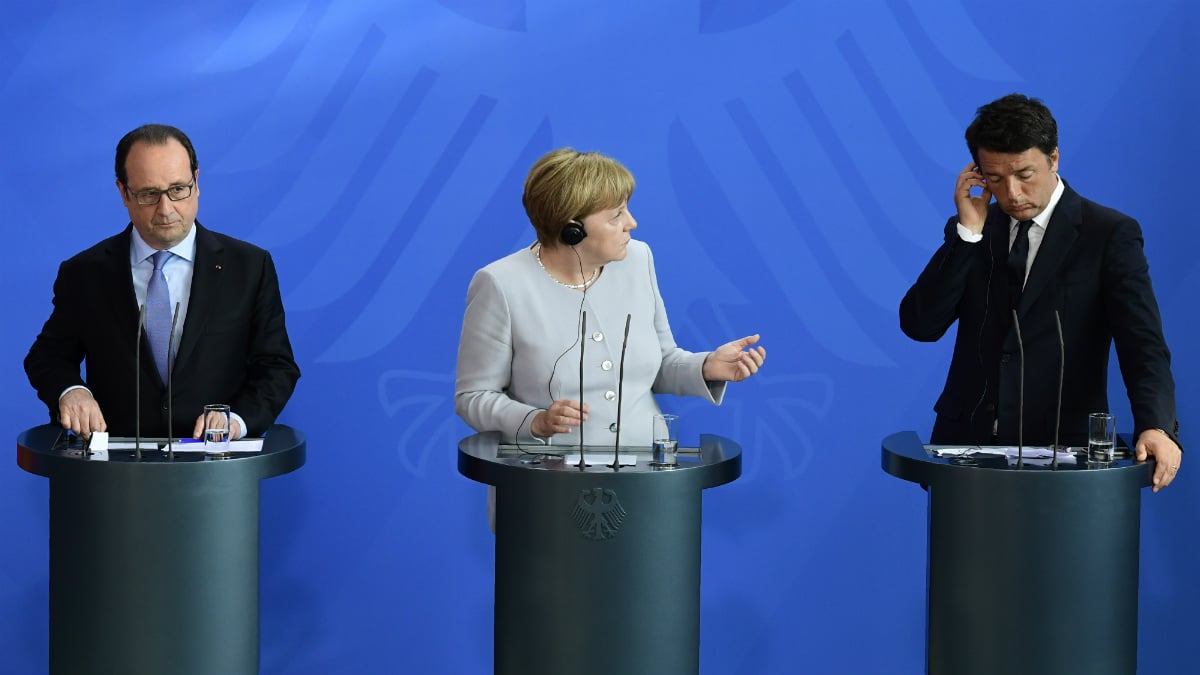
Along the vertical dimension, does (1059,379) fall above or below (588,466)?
above

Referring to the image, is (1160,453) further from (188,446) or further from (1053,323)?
(188,446)

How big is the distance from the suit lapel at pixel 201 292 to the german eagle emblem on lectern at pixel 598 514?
1.21 metres

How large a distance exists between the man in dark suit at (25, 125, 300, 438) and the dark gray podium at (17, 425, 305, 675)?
1.00ft

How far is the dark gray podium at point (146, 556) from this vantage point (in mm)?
3318

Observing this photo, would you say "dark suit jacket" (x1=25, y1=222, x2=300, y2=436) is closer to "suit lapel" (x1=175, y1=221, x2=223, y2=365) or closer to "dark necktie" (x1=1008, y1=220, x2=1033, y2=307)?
"suit lapel" (x1=175, y1=221, x2=223, y2=365)

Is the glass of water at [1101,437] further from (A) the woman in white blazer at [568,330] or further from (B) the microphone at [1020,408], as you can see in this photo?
(A) the woman in white blazer at [568,330]

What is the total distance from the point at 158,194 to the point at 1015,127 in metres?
2.24

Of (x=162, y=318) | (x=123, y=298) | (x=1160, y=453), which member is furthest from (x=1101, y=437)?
(x=123, y=298)

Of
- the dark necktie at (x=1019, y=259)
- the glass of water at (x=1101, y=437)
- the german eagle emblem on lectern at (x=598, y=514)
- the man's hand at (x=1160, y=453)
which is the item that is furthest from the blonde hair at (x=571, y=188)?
the man's hand at (x=1160, y=453)

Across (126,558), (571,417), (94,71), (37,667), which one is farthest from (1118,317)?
(37,667)

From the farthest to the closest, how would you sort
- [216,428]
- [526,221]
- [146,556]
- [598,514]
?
1. [526,221]
2. [216,428]
3. [146,556]
4. [598,514]

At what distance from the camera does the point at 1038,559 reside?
130 inches

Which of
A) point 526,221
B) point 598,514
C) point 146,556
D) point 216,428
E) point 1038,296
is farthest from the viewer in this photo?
point 526,221

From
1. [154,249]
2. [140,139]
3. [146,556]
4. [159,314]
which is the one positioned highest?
Answer: [140,139]
